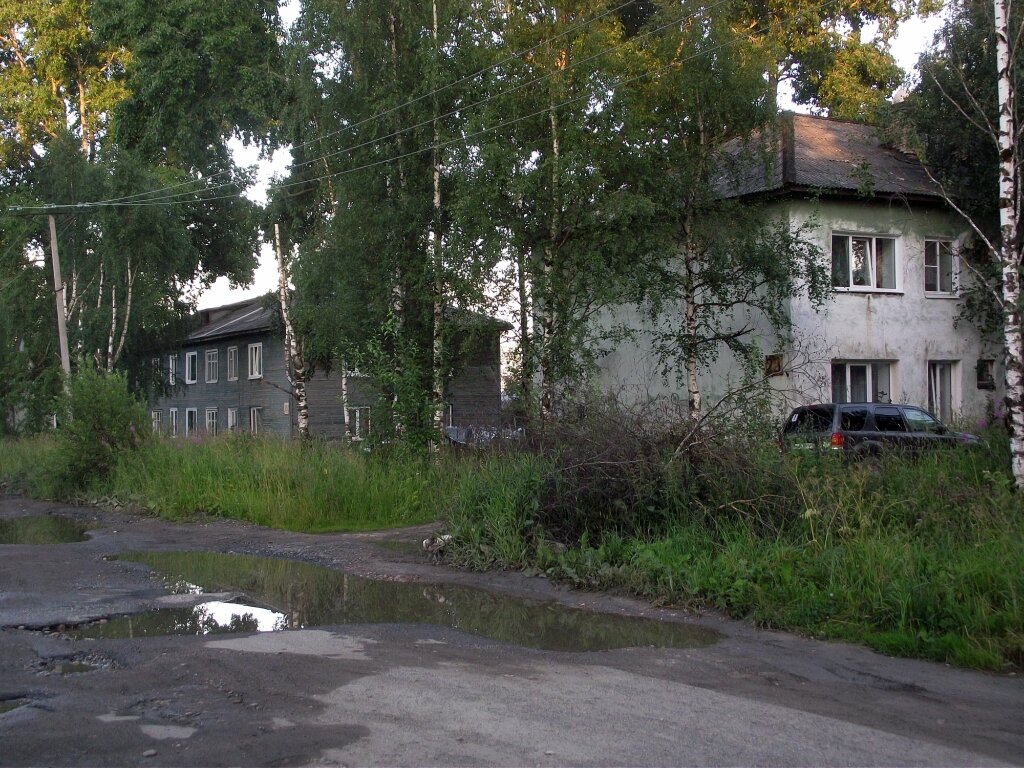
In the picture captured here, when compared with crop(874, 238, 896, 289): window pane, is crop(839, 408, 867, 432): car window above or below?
below

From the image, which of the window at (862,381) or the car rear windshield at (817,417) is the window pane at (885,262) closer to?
the window at (862,381)

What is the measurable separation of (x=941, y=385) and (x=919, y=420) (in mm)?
7486

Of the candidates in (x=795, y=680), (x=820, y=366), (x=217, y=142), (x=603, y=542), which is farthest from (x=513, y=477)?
(x=217, y=142)

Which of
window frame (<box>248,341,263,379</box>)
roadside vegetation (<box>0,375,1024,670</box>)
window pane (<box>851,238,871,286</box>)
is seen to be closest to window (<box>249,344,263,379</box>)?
window frame (<box>248,341,263,379</box>)

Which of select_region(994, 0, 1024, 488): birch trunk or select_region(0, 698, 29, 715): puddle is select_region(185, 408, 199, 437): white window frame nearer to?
select_region(994, 0, 1024, 488): birch trunk

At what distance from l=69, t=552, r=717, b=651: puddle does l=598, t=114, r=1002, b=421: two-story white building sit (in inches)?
456

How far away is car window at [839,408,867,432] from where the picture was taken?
17.2 meters

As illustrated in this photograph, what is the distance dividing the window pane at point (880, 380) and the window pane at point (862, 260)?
2.12 metres

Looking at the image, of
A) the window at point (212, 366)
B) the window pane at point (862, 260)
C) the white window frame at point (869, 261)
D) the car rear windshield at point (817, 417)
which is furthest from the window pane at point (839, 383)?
the window at point (212, 366)

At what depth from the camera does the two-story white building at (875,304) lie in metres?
21.5

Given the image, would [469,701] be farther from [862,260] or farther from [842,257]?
[862,260]

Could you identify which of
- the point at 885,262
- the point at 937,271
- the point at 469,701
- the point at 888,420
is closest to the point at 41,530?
the point at 469,701

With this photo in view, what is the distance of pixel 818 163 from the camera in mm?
22672

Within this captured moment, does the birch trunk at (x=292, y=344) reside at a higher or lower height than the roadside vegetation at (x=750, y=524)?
higher
